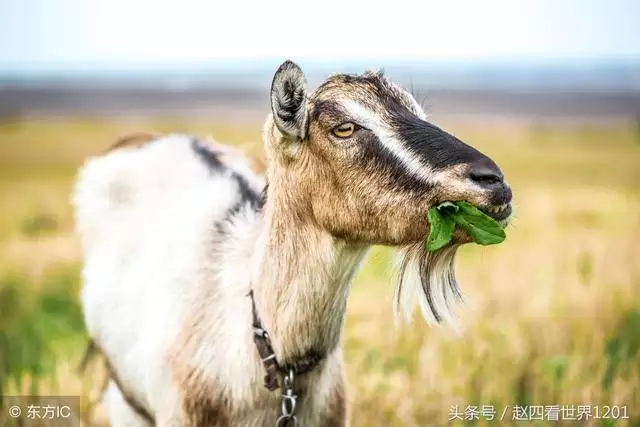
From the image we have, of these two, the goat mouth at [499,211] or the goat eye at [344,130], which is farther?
the goat eye at [344,130]

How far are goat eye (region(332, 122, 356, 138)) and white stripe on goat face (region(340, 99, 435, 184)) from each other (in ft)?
0.08

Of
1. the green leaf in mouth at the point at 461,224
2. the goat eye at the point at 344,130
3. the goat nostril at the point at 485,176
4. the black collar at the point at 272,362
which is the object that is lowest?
the black collar at the point at 272,362

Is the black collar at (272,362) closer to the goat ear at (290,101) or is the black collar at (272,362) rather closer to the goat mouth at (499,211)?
the goat ear at (290,101)

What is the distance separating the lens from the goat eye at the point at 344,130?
8.78ft

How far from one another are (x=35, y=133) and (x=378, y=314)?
1041 centimetres

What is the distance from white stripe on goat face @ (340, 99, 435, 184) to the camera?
2.54 metres

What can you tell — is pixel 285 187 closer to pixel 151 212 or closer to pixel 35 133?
pixel 151 212

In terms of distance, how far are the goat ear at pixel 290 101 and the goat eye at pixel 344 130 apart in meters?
0.11

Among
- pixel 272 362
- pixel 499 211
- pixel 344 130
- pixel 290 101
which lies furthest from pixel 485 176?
pixel 272 362

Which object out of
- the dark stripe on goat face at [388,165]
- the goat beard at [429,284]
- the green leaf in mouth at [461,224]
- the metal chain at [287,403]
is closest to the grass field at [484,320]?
the goat beard at [429,284]

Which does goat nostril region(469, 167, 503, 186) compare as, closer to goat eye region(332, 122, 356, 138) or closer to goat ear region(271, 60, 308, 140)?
goat eye region(332, 122, 356, 138)

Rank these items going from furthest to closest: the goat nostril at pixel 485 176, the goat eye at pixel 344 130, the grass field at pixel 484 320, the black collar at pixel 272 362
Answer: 1. the grass field at pixel 484 320
2. the black collar at pixel 272 362
3. the goat eye at pixel 344 130
4. the goat nostril at pixel 485 176

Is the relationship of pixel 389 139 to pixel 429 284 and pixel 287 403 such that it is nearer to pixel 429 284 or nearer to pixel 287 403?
pixel 429 284

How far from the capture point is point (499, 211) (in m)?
2.48
